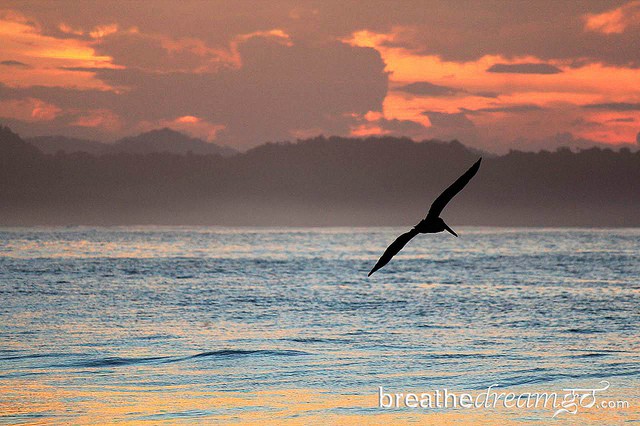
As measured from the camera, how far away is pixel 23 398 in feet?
55.9

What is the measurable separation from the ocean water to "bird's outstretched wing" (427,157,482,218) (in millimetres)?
5543

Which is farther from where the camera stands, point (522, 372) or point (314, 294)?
point (314, 294)

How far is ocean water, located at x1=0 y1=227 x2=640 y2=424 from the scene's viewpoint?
54.3 ft

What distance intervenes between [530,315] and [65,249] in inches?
2648

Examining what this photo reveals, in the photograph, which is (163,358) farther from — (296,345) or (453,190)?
(453,190)

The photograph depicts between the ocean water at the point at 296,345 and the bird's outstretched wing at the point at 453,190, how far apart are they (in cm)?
554

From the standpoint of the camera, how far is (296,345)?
80.4 ft

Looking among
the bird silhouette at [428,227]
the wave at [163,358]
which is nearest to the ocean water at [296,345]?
the wave at [163,358]

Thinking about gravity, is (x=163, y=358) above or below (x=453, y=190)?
below

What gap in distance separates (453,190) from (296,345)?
14190 mm

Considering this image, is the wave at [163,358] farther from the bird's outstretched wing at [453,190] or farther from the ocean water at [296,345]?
the bird's outstretched wing at [453,190]

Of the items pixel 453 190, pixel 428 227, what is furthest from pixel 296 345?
pixel 453 190

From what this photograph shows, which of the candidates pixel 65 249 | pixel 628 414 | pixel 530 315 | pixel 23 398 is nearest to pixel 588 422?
pixel 628 414

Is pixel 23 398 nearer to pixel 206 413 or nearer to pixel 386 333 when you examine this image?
pixel 206 413
